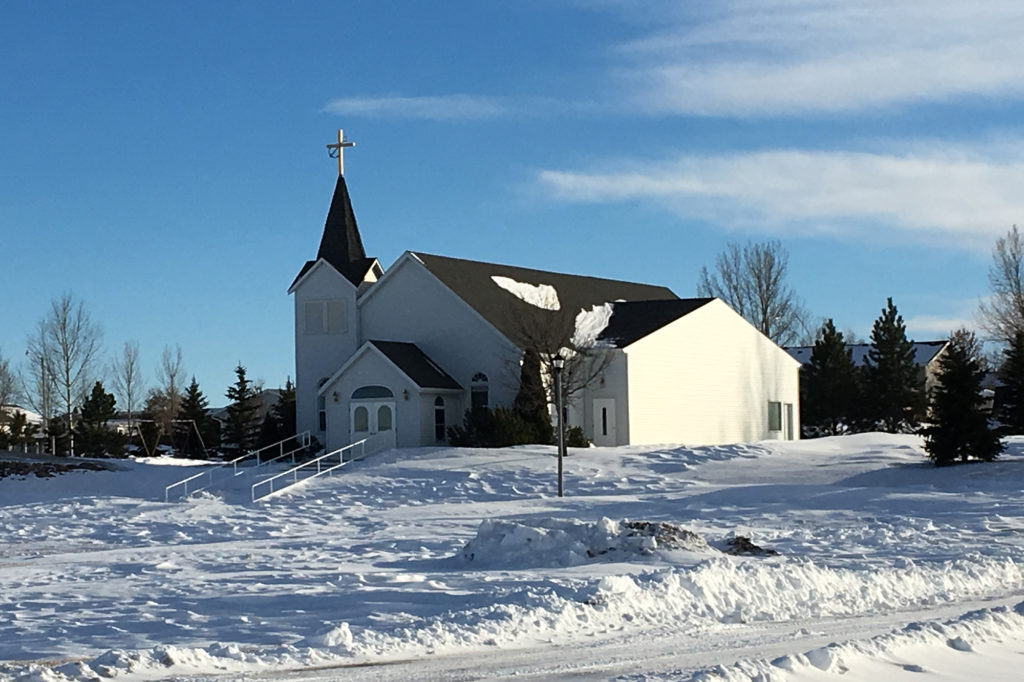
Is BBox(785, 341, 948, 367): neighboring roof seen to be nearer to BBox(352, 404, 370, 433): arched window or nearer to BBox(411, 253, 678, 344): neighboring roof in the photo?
BBox(411, 253, 678, 344): neighboring roof

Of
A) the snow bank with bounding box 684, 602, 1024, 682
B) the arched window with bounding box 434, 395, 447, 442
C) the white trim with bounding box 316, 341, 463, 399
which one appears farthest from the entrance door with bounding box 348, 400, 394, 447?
the snow bank with bounding box 684, 602, 1024, 682

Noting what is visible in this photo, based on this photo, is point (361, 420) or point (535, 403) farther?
point (361, 420)

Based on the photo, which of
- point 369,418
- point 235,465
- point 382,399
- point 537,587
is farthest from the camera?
point 369,418

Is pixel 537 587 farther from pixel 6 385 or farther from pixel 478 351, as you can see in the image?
pixel 6 385

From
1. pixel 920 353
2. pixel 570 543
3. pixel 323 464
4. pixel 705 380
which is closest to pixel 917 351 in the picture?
pixel 920 353

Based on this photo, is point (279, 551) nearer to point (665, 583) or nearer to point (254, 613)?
point (254, 613)

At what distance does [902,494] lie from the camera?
26.7 metres

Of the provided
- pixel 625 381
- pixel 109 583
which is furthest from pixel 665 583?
pixel 625 381

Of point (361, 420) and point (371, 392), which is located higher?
point (371, 392)

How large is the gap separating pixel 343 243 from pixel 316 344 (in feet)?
12.3

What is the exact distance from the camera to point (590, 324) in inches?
1796

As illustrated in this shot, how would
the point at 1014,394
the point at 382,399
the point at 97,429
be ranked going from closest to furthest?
the point at 382,399 → the point at 1014,394 → the point at 97,429

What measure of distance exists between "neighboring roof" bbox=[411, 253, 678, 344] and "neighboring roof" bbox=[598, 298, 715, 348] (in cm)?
122

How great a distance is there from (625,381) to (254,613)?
29.5 m
